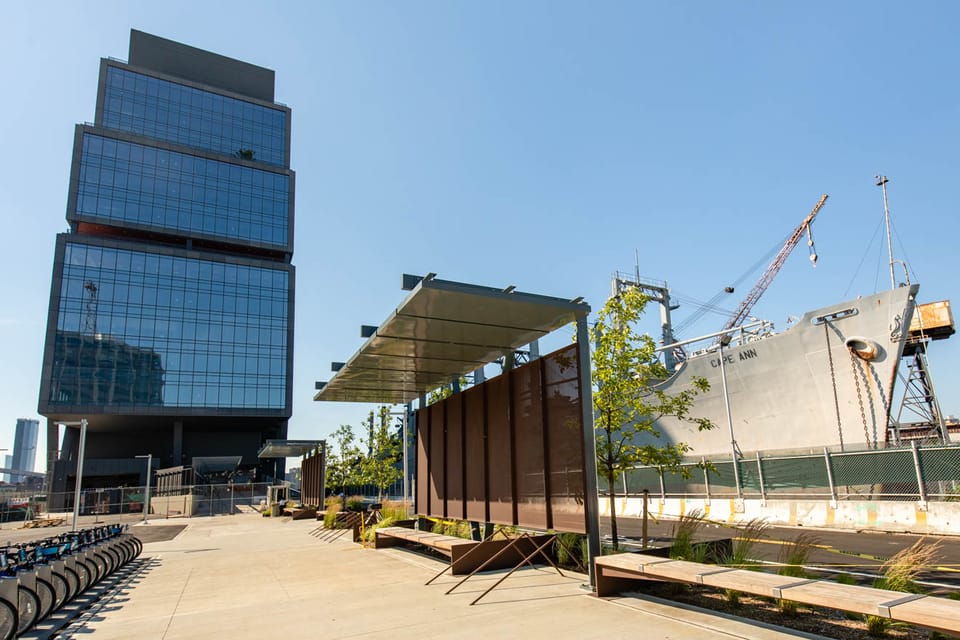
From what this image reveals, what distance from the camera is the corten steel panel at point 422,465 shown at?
51.6 feet

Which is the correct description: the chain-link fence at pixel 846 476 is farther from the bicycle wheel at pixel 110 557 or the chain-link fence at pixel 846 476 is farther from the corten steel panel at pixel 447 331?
the bicycle wheel at pixel 110 557

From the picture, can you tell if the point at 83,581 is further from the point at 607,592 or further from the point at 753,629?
the point at 753,629

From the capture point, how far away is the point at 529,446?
401 inches

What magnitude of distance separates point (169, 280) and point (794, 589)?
274ft

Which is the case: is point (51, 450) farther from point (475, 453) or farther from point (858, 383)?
point (858, 383)

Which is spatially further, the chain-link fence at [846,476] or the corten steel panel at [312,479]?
the corten steel panel at [312,479]

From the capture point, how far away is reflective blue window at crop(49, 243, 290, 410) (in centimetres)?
6994

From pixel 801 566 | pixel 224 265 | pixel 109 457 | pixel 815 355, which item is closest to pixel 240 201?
pixel 224 265

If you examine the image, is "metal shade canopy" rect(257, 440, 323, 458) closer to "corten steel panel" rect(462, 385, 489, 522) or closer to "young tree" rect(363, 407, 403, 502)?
"young tree" rect(363, 407, 403, 502)

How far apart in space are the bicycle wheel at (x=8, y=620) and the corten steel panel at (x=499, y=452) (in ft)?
23.2

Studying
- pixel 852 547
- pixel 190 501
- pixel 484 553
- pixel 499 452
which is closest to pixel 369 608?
pixel 484 553

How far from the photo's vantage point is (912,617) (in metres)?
4.39

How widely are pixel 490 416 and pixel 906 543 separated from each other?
9523 millimetres

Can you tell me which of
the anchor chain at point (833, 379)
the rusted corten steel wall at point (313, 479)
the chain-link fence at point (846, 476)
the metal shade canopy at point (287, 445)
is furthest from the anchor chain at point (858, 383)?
the metal shade canopy at point (287, 445)
